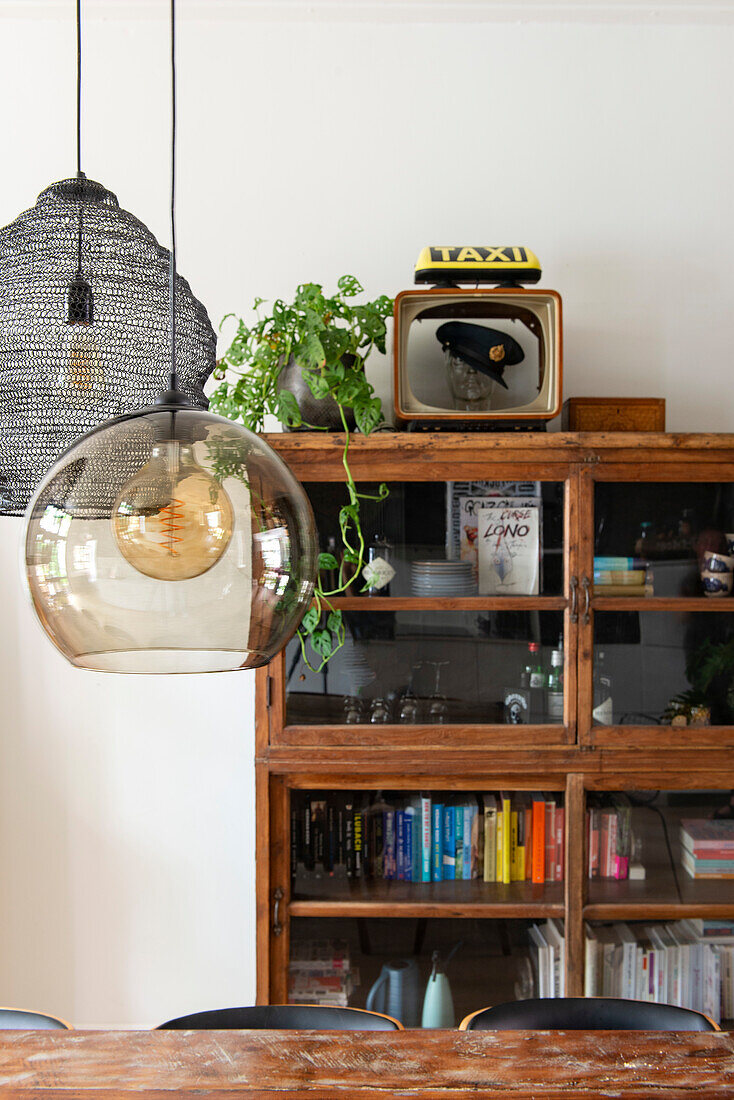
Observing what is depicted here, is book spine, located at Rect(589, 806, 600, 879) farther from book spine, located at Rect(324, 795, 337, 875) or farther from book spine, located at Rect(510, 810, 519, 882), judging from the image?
book spine, located at Rect(324, 795, 337, 875)

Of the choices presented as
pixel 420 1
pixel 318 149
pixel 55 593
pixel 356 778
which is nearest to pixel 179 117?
pixel 318 149

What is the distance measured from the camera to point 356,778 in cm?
196

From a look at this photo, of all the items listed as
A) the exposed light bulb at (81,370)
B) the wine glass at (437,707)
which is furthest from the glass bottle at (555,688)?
the exposed light bulb at (81,370)

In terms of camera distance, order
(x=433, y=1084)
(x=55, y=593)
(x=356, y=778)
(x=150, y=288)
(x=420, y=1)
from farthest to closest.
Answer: (x=420, y=1) < (x=356, y=778) < (x=433, y=1084) < (x=150, y=288) < (x=55, y=593)

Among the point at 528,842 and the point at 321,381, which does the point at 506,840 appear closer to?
the point at 528,842

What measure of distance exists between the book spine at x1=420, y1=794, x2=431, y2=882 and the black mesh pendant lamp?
136cm

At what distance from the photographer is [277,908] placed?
1.95m

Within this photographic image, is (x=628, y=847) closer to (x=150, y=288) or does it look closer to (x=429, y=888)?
(x=429, y=888)

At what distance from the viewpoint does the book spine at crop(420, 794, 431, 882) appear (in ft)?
6.63

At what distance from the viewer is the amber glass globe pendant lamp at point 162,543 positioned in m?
0.64

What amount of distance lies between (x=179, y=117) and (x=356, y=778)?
190 centimetres

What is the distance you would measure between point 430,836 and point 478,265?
4.73 feet

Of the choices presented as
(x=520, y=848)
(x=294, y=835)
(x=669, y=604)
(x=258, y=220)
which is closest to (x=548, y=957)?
(x=520, y=848)

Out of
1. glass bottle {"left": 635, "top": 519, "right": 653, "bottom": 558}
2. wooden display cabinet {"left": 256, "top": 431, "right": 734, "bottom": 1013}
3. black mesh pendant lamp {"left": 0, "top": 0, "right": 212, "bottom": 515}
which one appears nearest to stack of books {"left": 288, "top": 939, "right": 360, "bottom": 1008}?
wooden display cabinet {"left": 256, "top": 431, "right": 734, "bottom": 1013}
